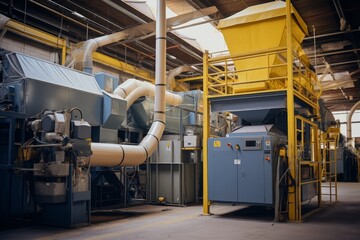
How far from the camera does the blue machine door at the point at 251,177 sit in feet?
27.0

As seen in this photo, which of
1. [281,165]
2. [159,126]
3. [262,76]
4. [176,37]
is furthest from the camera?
[176,37]

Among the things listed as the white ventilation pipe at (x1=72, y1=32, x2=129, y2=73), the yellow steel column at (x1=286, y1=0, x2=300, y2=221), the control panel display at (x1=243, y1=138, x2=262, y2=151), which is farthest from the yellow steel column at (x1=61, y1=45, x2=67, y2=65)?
the yellow steel column at (x1=286, y1=0, x2=300, y2=221)

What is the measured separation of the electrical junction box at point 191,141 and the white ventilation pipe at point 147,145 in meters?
1.26

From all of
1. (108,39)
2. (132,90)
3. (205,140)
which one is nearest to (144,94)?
(132,90)

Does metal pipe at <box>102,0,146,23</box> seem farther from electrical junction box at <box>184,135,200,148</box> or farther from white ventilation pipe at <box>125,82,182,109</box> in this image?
electrical junction box at <box>184,135,200,148</box>

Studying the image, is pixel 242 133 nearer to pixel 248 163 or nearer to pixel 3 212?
pixel 248 163

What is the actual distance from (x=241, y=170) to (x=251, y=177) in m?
0.30

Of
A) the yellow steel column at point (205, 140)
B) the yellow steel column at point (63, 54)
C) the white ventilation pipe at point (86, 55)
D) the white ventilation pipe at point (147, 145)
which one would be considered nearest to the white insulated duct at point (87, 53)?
the white ventilation pipe at point (86, 55)

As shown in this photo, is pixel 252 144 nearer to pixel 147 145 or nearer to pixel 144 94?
pixel 147 145

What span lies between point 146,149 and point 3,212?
3761 millimetres

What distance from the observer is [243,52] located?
9.18 metres

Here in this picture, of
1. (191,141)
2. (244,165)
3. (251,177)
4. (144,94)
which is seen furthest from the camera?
(191,141)

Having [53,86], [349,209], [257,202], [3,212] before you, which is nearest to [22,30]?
[53,86]

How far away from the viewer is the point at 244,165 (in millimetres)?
8469
